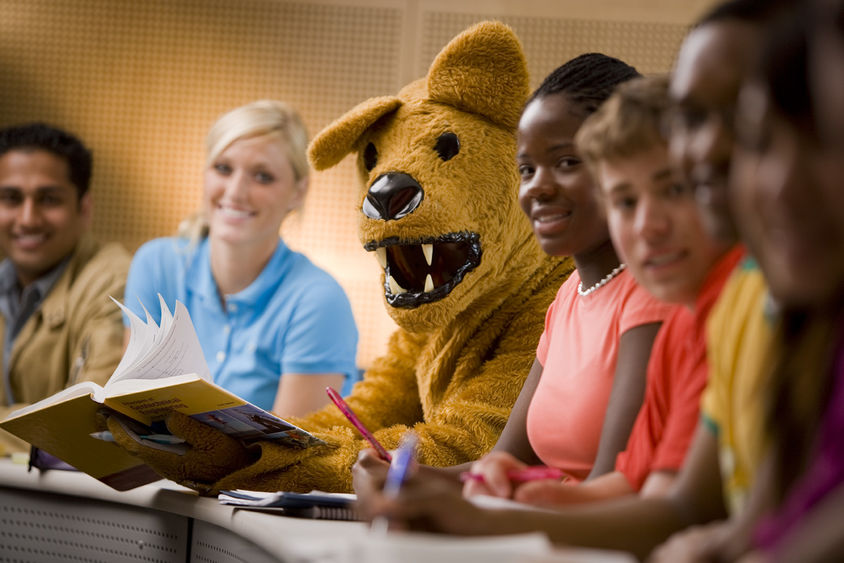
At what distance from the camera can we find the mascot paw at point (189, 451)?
1587 millimetres

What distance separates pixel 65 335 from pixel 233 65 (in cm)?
133

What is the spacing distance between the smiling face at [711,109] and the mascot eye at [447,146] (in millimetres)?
943

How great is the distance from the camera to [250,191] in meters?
2.74

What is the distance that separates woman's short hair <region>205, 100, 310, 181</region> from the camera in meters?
2.74

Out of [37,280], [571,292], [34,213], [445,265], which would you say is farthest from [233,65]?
[571,292]

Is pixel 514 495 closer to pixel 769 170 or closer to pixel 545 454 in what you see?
pixel 545 454

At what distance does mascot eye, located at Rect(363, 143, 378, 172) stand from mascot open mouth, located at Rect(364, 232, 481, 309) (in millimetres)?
213

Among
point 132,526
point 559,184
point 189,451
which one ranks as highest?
point 559,184

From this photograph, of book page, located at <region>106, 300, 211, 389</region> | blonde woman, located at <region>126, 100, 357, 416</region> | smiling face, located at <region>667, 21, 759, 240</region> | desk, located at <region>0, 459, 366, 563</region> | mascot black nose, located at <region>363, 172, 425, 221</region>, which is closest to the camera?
smiling face, located at <region>667, 21, 759, 240</region>

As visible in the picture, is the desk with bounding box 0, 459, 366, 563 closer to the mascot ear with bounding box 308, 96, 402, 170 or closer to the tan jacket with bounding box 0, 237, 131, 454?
the mascot ear with bounding box 308, 96, 402, 170

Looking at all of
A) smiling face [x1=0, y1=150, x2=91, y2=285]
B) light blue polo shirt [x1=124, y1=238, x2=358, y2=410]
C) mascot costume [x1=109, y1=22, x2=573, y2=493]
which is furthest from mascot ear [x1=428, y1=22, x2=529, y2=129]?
smiling face [x1=0, y1=150, x2=91, y2=285]

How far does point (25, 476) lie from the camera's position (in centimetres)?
195

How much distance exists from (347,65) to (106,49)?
0.96m

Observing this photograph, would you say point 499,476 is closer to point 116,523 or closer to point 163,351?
point 163,351
